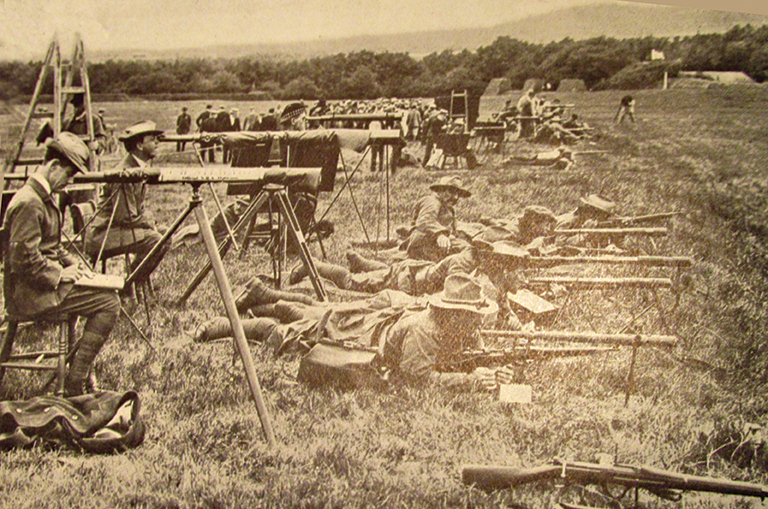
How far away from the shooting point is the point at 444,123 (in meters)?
3.52

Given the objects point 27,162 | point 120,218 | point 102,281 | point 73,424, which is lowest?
point 73,424

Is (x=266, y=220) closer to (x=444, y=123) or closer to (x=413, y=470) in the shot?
(x=444, y=123)

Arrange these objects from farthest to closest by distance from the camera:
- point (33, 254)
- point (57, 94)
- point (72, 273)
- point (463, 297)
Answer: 1. point (463, 297)
2. point (57, 94)
3. point (72, 273)
4. point (33, 254)

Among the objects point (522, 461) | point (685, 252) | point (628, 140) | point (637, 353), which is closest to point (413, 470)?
point (522, 461)

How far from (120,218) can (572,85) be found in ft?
8.62

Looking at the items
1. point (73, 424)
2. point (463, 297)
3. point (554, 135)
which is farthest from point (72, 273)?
point (554, 135)

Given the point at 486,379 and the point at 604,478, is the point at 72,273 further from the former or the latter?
the point at 604,478

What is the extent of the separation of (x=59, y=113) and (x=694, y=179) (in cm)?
354

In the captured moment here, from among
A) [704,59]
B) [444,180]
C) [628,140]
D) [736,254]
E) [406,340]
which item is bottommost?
[406,340]

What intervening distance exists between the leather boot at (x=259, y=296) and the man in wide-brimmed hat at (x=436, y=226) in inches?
27.2

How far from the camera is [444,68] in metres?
3.34

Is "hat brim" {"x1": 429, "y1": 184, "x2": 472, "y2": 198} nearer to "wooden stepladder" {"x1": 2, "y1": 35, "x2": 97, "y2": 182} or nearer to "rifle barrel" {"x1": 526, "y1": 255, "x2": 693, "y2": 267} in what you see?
"rifle barrel" {"x1": 526, "y1": 255, "x2": 693, "y2": 267}

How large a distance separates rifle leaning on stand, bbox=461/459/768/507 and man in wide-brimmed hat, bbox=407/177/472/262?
1.17 m

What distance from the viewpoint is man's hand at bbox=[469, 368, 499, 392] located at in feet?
10.0
